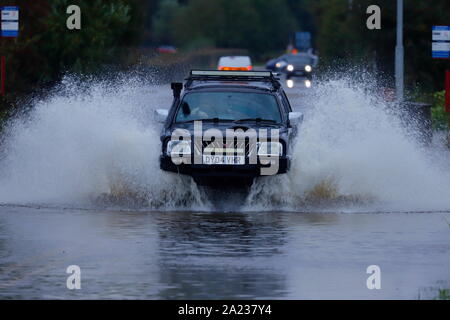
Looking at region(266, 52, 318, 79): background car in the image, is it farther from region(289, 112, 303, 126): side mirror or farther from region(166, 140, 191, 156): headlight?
region(166, 140, 191, 156): headlight

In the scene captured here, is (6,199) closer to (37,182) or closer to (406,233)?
(37,182)

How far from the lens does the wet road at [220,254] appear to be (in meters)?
11.9

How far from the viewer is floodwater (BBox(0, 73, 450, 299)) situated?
12.4 metres

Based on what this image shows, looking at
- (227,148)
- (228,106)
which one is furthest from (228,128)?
(228,106)

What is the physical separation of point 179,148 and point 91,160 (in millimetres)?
2374

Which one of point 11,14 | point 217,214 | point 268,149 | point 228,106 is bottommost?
point 217,214

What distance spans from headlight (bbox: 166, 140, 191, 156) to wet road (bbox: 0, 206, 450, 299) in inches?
33.9

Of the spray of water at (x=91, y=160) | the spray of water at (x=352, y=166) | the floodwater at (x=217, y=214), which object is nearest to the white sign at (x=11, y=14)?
the floodwater at (x=217, y=214)

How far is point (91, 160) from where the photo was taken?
20.8 meters

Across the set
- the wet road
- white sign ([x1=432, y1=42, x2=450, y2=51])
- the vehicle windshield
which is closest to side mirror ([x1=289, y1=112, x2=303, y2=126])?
the vehicle windshield

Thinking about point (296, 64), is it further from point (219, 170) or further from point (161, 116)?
point (219, 170)

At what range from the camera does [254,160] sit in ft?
61.2

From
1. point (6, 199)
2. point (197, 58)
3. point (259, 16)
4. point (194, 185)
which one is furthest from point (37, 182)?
point (259, 16)

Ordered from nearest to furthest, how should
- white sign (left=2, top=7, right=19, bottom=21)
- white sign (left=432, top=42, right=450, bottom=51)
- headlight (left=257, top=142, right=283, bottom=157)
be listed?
headlight (left=257, top=142, right=283, bottom=157) < white sign (left=432, top=42, right=450, bottom=51) < white sign (left=2, top=7, right=19, bottom=21)
